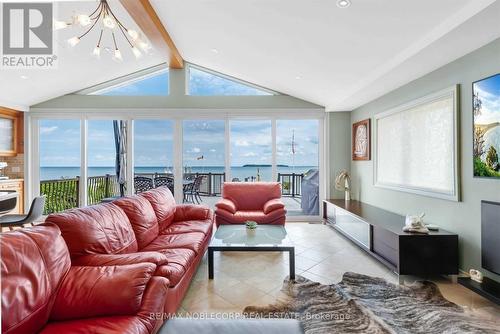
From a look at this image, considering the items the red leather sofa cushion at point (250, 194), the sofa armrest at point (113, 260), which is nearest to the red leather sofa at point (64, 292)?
the sofa armrest at point (113, 260)

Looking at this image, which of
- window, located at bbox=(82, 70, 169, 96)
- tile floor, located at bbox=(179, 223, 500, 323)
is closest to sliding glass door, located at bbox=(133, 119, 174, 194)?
window, located at bbox=(82, 70, 169, 96)

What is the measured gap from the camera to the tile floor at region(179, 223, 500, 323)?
2.28 meters

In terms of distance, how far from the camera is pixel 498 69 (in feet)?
7.58

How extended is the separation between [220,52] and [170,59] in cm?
115

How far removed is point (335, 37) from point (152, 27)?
2.35 metres

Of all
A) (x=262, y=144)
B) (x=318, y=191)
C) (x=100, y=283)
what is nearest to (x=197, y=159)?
(x=262, y=144)

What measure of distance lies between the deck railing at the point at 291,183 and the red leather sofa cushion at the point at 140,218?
341cm

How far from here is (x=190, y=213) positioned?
3.64 m

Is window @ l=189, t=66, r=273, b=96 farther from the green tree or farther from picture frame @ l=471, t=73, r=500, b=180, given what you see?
the green tree

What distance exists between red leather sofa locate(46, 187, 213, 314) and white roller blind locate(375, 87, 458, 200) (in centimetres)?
276

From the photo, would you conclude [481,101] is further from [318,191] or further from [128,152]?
[128,152]

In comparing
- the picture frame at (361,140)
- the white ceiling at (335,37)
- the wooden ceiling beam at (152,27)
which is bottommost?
the picture frame at (361,140)

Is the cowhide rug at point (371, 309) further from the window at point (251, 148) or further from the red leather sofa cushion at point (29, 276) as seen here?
the window at point (251, 148)

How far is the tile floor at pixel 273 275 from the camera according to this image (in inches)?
89.8
